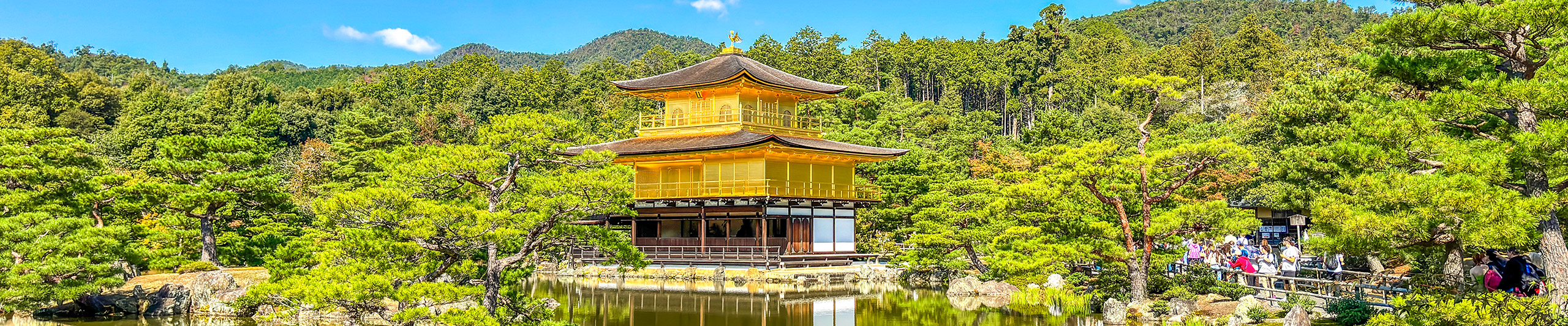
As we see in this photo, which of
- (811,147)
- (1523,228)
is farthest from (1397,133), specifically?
(811,147)

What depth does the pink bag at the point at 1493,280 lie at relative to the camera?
11117 mm

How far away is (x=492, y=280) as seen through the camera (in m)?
13.9

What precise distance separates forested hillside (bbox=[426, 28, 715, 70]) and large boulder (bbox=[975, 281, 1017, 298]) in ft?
497

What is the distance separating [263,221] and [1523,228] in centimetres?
2130

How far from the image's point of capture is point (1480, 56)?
36.5 feet

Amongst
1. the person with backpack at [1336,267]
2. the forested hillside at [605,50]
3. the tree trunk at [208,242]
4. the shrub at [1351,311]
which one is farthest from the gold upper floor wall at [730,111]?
the forested hillside at [605,50]

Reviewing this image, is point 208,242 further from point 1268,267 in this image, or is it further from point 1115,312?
point 1268,267

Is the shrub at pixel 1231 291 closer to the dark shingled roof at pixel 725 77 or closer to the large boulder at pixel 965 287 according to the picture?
the large boulder at pixel 965 287

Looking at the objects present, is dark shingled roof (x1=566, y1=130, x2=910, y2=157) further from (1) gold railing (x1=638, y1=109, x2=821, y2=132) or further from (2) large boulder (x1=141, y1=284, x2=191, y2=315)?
(2) large boulder (x1=141, y1=284, x2=191, y2=315)

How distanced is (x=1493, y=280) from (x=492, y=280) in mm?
11330

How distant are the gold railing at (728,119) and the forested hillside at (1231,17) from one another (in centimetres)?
5237

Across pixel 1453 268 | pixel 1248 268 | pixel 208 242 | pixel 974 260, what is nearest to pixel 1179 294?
pixel 1248 268

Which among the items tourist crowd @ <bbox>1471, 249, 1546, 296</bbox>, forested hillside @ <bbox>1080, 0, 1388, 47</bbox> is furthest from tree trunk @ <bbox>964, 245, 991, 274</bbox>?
forested hillside @ <bbox>1080, 0, 1388, 47</bbox>

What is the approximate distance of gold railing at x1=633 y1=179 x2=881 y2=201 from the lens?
2736cm
